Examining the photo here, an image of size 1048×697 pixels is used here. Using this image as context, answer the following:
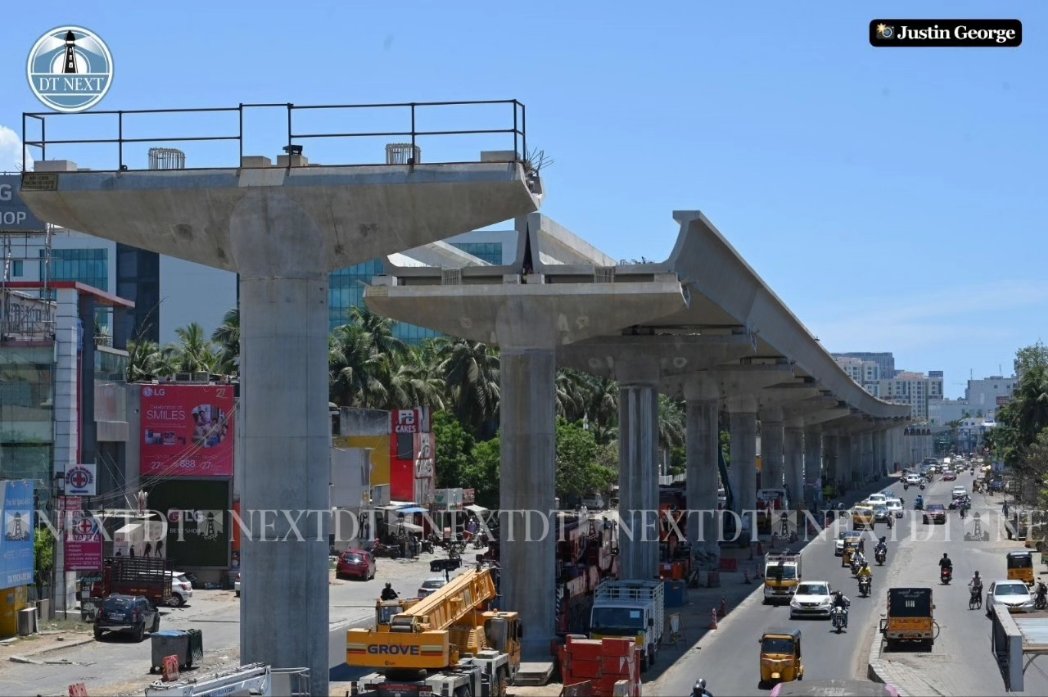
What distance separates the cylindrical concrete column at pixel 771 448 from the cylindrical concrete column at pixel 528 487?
75005 mm

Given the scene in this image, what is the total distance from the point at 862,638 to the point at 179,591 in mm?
25161

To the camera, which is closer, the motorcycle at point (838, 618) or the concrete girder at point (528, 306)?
the concrete girder at point (528, 306)

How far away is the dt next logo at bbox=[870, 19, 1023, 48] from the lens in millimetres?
22344

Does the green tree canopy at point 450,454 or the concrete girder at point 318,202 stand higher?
the concrete girder at point 318,202

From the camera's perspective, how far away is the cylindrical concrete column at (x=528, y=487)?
4544cm

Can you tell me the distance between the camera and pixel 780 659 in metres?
37.4

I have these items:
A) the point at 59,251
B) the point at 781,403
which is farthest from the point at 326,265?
the point at 59,251

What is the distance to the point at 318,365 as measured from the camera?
1047 inches

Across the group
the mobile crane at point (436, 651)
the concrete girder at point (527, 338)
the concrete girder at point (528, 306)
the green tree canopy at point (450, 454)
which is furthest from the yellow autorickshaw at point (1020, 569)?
the green tree canopy at point (450, 454)

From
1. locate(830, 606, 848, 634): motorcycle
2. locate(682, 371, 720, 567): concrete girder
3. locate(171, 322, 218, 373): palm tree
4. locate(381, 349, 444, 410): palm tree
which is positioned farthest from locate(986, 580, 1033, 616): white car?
locate(171, 322, 218, 373): palm tree

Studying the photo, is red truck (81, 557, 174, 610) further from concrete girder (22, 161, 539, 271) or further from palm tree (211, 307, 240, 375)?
palm tree (211, 307, 240, 375)

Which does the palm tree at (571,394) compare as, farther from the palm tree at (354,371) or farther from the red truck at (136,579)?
the red truck at (136,579)

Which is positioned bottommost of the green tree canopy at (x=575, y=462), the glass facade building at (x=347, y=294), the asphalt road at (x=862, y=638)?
the asphalt road at (x=862, y=638)

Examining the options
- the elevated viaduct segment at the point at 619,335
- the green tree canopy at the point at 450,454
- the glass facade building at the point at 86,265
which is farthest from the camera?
the glass facade building at the point at 86,265
